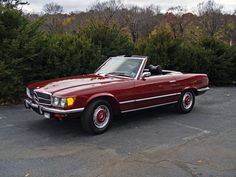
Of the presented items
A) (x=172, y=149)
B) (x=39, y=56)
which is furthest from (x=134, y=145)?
(x=39, y=56)

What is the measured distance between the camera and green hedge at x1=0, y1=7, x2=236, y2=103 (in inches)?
339

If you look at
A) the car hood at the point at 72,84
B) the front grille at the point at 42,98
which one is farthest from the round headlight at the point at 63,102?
the front grille at the point at 42,98

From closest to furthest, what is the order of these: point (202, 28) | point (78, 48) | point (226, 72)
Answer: point (78, 48), point (226, 72), point (202, 28)

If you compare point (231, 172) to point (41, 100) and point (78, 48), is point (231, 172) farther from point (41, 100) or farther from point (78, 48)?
point (78, 48)

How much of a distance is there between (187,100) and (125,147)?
10.5ft

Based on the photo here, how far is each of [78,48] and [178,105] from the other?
14.2 ft

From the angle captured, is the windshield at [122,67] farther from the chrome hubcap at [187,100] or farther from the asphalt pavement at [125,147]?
the chrome hubcap at [187,100]

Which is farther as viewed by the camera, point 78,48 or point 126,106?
point 78,48

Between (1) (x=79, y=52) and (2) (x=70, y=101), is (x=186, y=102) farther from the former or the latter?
(1) (x=79, y=52)

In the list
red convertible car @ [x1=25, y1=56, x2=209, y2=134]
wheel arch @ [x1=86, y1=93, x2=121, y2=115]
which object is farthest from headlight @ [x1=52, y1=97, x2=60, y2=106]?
wheel arch @ [x1=86, y1=93, x2=121, y2=115]

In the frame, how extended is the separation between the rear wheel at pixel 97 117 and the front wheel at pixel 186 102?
229 cm

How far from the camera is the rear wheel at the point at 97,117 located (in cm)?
571

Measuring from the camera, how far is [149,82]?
673 cm

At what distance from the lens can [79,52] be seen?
10266 mm
